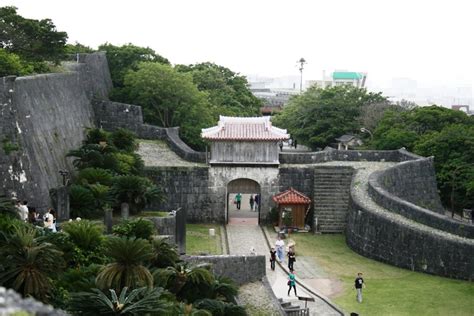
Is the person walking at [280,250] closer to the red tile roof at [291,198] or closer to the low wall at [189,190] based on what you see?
the red tile roof at [291,198]

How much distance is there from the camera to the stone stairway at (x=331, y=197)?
28.2m

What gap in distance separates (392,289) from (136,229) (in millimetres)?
8032

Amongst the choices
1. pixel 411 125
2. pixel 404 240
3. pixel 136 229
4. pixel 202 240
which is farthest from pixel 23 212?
pixel 411 125

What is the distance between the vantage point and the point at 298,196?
28656 millimetres

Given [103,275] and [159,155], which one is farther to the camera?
[159,155]

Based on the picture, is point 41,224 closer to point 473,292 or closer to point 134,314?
point 134,314

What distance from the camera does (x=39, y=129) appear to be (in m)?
22.7

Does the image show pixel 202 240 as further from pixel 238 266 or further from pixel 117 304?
pixel 117 304

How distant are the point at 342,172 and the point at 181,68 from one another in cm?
2379

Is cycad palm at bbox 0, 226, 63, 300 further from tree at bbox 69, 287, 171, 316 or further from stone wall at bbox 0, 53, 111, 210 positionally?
stone wall at bbox 0, 53, 111, 210

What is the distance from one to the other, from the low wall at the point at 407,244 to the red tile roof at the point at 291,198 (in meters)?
2.87

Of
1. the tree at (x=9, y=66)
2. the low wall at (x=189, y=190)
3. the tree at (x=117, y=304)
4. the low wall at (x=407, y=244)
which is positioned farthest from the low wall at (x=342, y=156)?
the tree at (x=117, y=304)

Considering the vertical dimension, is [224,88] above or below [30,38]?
below

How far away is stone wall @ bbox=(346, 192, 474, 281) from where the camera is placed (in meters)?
20.8
